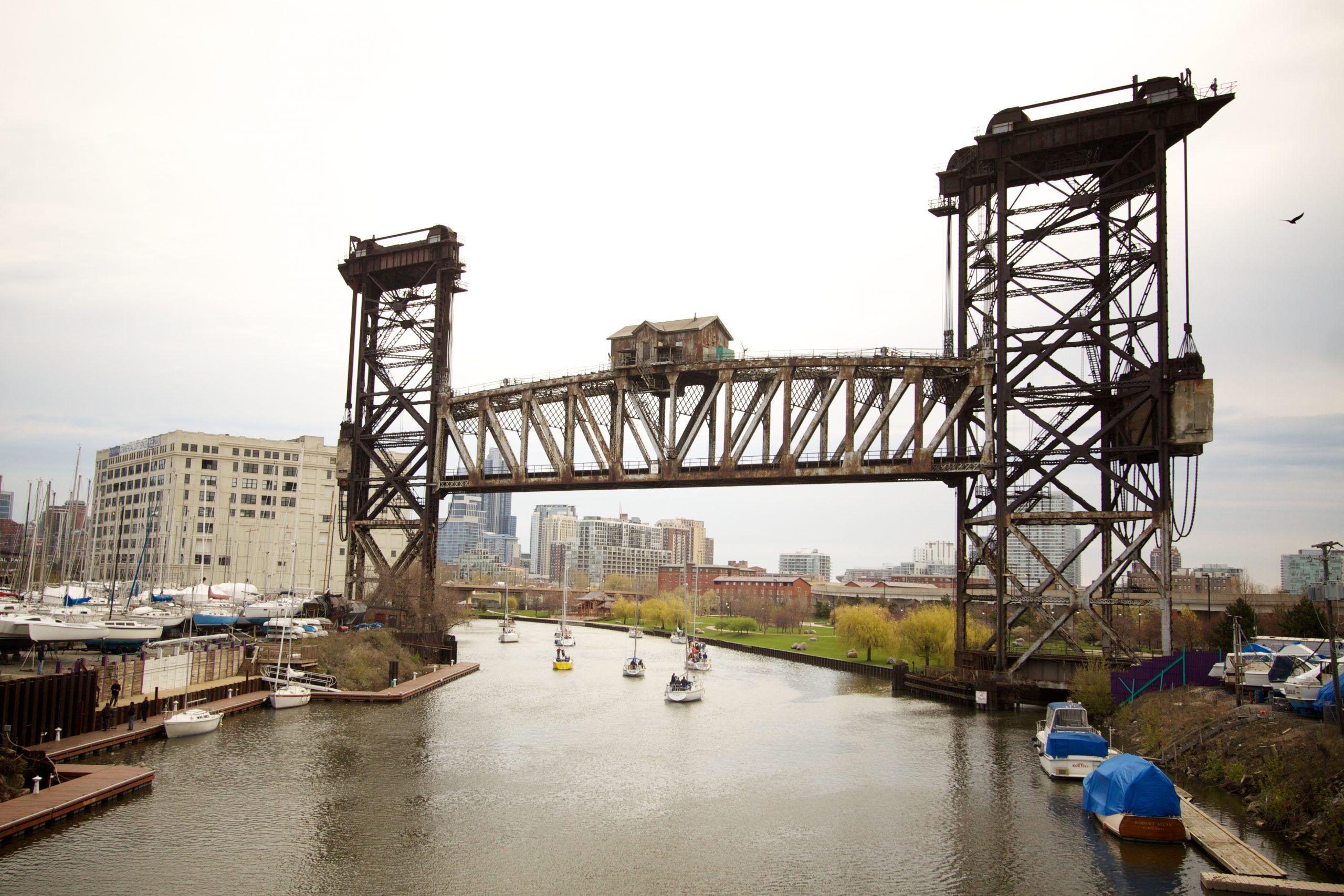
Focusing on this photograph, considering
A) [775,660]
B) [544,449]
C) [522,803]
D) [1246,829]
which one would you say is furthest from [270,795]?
[775,660]

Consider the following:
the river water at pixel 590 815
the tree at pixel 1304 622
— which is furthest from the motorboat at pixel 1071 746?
the tree at pixel 1304 622

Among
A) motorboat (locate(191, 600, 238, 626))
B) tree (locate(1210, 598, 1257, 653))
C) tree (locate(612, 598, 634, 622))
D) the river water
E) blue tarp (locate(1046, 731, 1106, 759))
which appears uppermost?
tree (locate(1210, 598, 1257, 653))

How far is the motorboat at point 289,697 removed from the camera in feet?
148

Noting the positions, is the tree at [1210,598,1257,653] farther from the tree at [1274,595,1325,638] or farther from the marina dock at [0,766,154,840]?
the marina dock at [0,766,154,840]

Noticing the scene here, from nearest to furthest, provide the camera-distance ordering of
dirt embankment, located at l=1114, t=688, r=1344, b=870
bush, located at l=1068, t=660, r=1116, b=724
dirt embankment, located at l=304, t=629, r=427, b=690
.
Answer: dirt embankment, located at l=1114, t=688, r=1344, b=870 → bush, located at l=1068, t=660, r=1116, b=724 → dirt embankment, located at l=304, t=629, r=427, b=690

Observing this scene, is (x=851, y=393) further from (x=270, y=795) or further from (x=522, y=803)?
(x=270, y=795)

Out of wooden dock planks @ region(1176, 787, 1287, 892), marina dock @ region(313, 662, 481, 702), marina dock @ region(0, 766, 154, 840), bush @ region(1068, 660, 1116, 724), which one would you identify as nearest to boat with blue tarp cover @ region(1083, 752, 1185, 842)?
wooden dock planks @ region(1176, 787, 1287, 892)

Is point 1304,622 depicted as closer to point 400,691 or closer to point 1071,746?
point 1071,746

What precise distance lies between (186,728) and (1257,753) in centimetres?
3963

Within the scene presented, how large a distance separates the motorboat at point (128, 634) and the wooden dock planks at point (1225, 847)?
49.0m

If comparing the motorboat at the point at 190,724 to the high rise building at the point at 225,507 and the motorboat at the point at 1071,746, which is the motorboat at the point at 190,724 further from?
the high rise building at the point at 225,507

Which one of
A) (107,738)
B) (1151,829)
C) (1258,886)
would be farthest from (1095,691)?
(107,738)

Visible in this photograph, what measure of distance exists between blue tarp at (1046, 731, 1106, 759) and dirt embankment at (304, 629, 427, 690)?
35.7 metres

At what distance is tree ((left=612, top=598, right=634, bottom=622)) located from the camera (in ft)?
462
